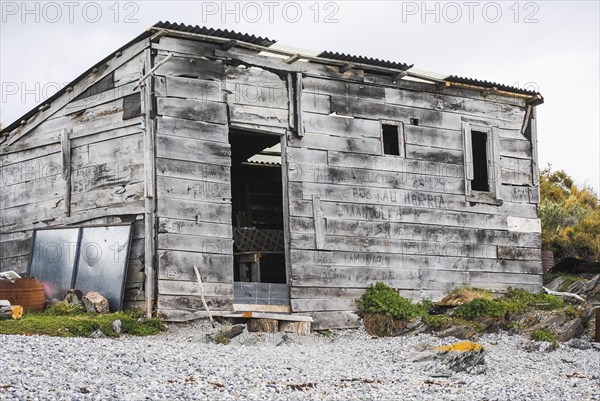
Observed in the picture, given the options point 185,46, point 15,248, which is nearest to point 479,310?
point 185,46

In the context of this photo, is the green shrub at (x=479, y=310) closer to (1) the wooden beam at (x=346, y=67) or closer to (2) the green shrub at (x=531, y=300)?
(2) the green shrub at (x=531, y=300)

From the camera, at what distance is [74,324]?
12742mm

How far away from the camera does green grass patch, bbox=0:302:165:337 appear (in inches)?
490

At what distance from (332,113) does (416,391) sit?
7.59 meters

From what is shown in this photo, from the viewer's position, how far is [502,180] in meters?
18.5

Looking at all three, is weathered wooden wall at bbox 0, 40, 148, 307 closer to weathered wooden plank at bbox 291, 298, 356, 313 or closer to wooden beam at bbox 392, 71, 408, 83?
weathered wooden plank at bbox 291, 298, 356, 313

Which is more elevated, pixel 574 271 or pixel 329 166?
pixel 329 166

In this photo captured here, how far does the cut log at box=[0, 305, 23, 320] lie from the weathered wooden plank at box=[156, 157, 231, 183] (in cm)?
298

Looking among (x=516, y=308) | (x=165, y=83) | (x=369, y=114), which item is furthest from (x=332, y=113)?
(x=516, y=308)

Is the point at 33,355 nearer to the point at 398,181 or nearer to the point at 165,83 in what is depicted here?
the point at 165,83

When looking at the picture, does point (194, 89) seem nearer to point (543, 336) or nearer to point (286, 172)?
point (286, 172)

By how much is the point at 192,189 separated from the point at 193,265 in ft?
4.04

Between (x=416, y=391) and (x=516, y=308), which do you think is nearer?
(x=416, y=391)

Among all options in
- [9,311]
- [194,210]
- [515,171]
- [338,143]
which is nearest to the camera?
[9,311]
